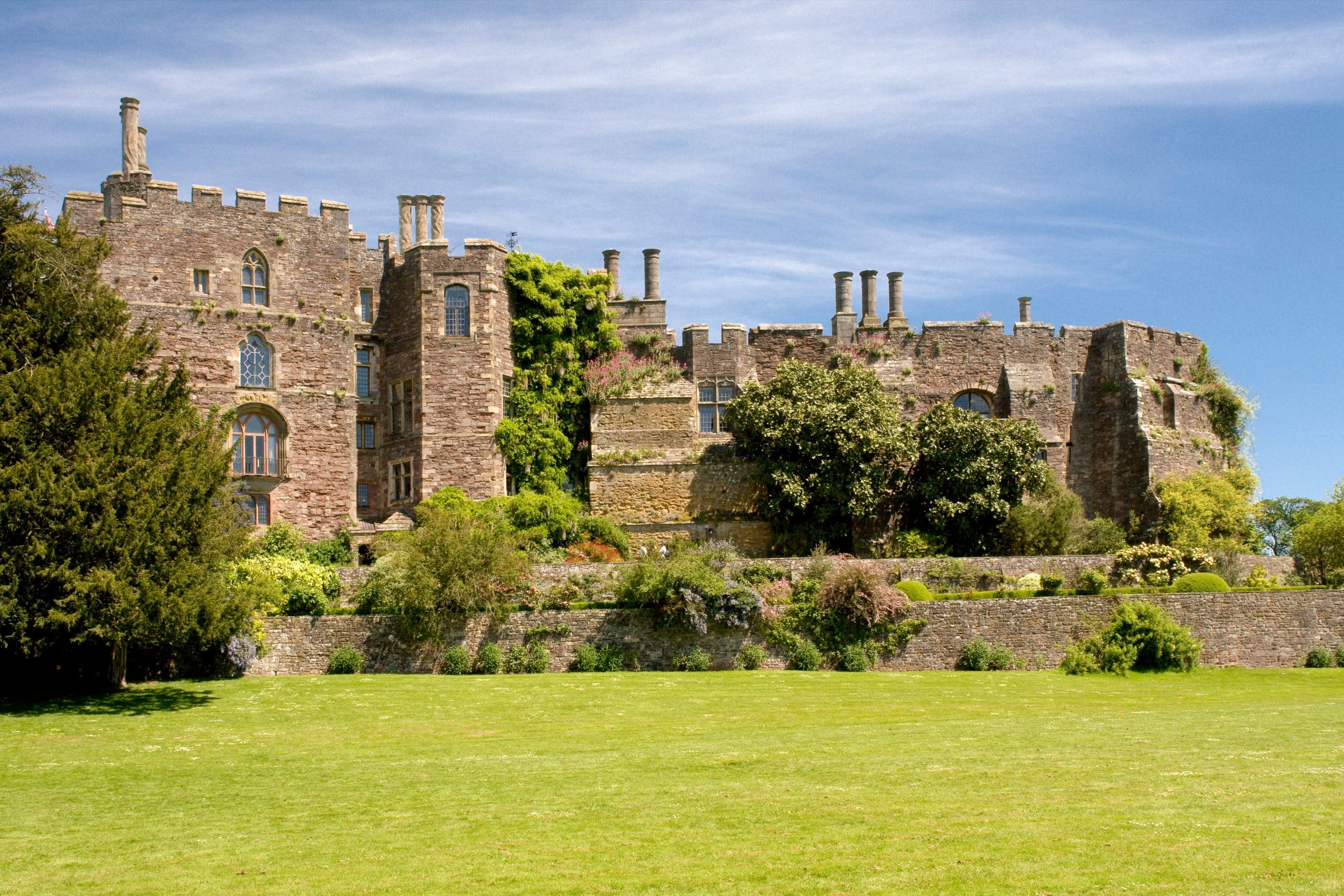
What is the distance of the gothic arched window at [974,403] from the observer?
47.6 metres

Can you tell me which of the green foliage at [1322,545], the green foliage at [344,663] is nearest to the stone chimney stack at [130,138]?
the green foliage at [344,663]

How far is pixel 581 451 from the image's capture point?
43906 mm

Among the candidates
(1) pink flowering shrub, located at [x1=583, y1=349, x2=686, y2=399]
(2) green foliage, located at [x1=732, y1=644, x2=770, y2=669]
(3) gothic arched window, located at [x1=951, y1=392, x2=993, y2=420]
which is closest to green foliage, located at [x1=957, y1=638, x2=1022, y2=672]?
(2) green foliage, located at [x1=732, y1=644, x2=770, y2=669]

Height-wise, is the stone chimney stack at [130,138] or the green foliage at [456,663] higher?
the stone chimney stack at [130,138]

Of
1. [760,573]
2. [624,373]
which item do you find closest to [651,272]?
[624,373]

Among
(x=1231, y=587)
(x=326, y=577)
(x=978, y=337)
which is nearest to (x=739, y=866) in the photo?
(x=326, y=577)

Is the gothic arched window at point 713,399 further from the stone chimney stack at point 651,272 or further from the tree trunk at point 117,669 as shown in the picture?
the tree trunk at point 117,669

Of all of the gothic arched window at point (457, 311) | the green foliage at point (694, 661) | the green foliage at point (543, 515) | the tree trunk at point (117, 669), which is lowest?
the green foliage at point (694, 661)

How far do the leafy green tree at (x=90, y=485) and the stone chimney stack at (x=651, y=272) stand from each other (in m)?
20.1

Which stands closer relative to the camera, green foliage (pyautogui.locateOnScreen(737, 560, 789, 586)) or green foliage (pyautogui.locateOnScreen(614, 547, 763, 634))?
green foliage (pyautogui.locateOnScreen(614, 547, 763, 634))

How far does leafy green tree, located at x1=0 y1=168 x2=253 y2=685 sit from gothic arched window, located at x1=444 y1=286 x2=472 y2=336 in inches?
558

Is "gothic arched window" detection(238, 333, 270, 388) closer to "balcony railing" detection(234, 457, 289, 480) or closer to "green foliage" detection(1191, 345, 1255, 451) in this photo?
"balcony railing" detection(234, 457, 289, 480)

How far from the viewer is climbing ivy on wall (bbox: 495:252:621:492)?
140 ft

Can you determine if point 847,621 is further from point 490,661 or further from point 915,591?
point 490,661
